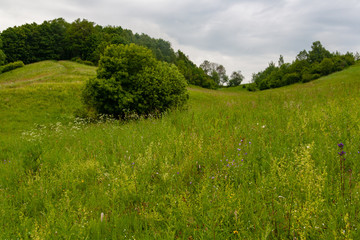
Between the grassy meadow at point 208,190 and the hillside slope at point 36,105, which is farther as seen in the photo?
the hillside slope at point 36,105

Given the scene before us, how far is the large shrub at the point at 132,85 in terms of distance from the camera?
48.8 ft

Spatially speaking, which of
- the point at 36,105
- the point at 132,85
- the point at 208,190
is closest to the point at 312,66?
the point at 132,85

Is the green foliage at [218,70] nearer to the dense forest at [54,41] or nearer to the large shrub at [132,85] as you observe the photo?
the dense forest at [54,41]

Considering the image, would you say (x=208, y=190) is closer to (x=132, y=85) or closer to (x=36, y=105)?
(x=132, y=85)

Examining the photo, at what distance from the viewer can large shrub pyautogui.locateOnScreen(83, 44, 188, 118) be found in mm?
14867

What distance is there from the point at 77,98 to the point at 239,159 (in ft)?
75.0

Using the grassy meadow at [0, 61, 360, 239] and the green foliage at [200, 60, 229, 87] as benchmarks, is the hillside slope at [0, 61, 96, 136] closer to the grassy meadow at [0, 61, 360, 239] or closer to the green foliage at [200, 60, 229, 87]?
the grassy meadow at [0, 61, 360, 239]

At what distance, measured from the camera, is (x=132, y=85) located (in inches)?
620

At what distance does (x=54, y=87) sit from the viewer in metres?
25.1

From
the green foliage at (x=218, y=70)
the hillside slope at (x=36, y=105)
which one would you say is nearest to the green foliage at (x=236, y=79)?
the green foliage at (x=218, y=70)

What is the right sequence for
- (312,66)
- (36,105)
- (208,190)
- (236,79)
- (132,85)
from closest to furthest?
(208,190) → (132,85) → (36,105) → (312,66) → (236,79)

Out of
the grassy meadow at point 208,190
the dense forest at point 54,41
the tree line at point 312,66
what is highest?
the dense forest at point 54,41

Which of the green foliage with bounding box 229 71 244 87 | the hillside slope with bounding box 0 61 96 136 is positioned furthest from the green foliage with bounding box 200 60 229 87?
the hillside slope with bounding box 0 61 96 136

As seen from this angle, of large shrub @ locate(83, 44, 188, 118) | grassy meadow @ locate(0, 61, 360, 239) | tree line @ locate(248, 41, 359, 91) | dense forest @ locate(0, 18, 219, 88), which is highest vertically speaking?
dense forest @ locate(0, 18, 219, 88)
